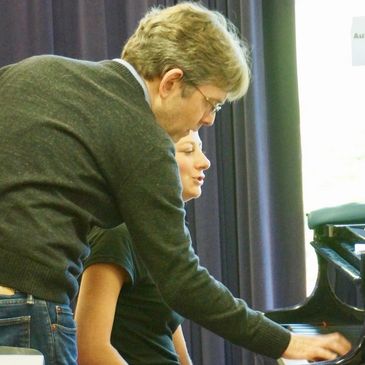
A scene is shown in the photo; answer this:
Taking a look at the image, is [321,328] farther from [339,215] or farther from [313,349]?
[313,349]

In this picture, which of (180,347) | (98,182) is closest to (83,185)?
(98,182)

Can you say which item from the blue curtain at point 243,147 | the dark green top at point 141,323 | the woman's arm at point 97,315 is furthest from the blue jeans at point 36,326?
the blue curtain at point 243,147

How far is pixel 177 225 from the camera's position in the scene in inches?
53.6

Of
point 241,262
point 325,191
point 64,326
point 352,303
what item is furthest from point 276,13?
point 64,326

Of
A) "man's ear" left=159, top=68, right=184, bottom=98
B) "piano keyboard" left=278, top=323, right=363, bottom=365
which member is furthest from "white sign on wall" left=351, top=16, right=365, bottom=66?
"man's ear" left=159, top=68, right=184, bottom=98

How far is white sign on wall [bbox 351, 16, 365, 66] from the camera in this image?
283 cm

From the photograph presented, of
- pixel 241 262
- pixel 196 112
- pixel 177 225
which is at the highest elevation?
pixel 196 112

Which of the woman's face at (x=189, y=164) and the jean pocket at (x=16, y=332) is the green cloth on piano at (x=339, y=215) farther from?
the jean pocket at (x=16, y=332)

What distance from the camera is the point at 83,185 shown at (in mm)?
1355

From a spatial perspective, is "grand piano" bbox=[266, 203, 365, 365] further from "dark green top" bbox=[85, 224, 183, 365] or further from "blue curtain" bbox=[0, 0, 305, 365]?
"blue curtain" bbox=[0, 0, 305, 365]

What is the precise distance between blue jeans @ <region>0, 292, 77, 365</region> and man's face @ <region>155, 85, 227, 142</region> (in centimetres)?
41

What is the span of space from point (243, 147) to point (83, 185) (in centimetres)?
155

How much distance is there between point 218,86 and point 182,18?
0.49 feet

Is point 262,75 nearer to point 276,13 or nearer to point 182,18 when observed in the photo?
point 276,13
